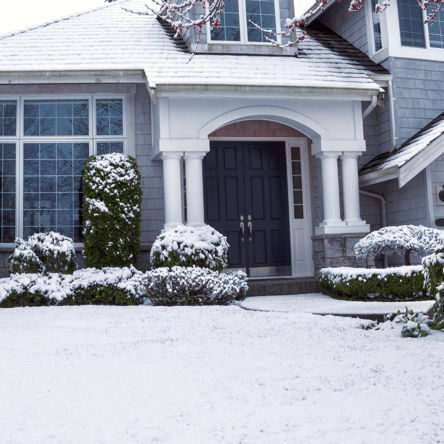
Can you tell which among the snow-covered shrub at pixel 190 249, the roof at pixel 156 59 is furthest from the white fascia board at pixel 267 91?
the snow-covered shrub at pixel 190 249

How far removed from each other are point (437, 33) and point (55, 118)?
25.0 feet

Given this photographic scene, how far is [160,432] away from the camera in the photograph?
9.14 feet

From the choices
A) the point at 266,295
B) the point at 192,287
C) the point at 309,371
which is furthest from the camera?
the point at 266,295

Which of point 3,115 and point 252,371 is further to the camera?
point 3,115

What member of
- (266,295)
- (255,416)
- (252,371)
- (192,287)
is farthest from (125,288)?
(255,416)

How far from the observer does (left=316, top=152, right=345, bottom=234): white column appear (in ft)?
31.1

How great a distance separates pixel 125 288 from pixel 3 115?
4455mm

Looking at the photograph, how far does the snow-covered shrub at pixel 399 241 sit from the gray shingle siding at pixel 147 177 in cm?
361

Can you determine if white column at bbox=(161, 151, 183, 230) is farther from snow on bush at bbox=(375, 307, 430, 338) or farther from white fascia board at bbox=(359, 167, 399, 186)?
snow on bush at bbox=(375, 307, 430, 338)

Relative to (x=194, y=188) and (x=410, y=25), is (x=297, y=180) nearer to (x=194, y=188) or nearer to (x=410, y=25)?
(x=194, y=188)

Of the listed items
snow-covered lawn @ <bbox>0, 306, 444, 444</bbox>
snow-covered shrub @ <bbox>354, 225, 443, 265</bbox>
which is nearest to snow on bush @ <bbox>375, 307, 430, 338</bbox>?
snow-covered lawn @ <bbox>0, 306, 444, 444</bbox>

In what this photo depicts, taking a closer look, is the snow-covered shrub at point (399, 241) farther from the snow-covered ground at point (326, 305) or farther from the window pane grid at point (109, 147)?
the window pane grid at point (109, 147)

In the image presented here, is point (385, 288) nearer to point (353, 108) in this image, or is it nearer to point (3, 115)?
point (353, 108)

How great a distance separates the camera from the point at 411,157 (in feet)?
29.0
